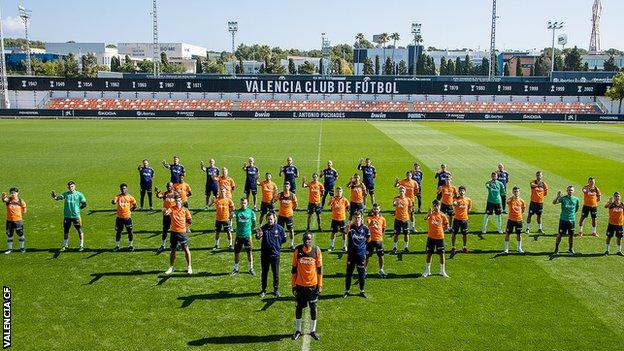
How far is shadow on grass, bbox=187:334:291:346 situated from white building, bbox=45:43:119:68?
191 m

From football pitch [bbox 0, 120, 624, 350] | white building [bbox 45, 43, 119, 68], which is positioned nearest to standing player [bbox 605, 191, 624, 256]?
football pitch [bbox 0, 120, 624, 350]

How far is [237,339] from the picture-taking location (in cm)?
920

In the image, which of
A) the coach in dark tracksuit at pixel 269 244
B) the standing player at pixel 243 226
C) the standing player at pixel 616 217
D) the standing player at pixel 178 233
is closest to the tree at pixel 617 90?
the standing player at pixel 616 217

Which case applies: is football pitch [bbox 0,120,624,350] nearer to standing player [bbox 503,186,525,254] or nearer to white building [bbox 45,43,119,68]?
standing player [bbox 503,186,525,254]

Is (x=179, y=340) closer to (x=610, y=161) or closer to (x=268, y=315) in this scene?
(x=268, y=315)

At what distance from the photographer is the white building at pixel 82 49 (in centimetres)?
18475

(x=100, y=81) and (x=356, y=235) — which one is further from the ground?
(x=100, y=81)

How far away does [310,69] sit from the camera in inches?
4938

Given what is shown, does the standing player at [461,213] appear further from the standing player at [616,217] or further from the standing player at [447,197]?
the standing player at [616,217]

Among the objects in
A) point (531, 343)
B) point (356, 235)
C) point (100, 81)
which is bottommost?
point (531, 343)

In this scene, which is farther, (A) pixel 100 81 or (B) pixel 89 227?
(A) pixel 100 81

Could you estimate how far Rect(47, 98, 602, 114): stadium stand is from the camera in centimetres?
7756

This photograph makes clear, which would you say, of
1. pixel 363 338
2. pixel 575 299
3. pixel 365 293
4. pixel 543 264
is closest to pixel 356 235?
pixel 365 293

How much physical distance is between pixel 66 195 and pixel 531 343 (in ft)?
39.4
